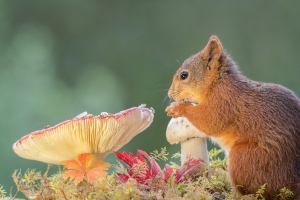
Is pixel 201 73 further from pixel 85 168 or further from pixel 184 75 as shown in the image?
A: pixel 85 168

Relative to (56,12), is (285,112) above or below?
below

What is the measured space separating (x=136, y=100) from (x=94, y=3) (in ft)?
2.87

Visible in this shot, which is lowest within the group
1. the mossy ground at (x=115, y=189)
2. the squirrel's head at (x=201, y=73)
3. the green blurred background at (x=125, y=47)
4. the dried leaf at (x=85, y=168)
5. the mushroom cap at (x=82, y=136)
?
the mossy ground at (x=115, y=189)

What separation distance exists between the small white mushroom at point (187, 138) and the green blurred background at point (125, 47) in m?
1.41

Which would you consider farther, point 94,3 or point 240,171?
point 94,3

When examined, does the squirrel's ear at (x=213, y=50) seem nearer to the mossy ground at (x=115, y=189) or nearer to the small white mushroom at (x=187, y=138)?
the small white mushroom at (x=187, y=138)

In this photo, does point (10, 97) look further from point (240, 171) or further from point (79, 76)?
point (240, 171)

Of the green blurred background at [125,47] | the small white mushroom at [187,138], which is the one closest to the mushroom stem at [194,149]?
the small white mushroom at [187,138]

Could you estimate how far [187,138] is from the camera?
1.34 meters

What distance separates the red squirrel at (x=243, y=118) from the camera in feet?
3.58

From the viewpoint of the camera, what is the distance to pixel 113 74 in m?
3.07

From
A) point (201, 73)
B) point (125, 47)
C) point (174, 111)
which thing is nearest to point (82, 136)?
point (174, 111)

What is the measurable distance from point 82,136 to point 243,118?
478 millimetres

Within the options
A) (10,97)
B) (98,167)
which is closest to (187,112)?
(98,167)
